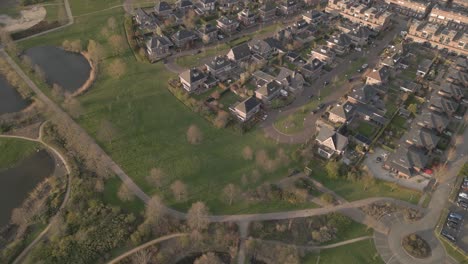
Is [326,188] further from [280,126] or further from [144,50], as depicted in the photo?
[144,50]

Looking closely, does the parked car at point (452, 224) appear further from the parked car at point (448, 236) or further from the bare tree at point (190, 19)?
the bare tree at point (190, 19)

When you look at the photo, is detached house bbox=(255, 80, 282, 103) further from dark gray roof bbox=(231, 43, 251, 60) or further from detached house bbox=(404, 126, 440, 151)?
detached house bbox=(404, 126, 440, 151)

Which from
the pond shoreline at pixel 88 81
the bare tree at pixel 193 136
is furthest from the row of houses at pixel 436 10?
the pond shoreline at pixel 88 81

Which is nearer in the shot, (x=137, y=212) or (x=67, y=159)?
(x=137, y=212)

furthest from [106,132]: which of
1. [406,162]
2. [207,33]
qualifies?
[406,162]

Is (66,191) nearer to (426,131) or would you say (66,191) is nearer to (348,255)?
(348,255)

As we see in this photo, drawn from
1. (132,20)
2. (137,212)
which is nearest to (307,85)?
(137,212)

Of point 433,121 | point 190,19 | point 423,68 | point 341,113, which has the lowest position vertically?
point 433,121
